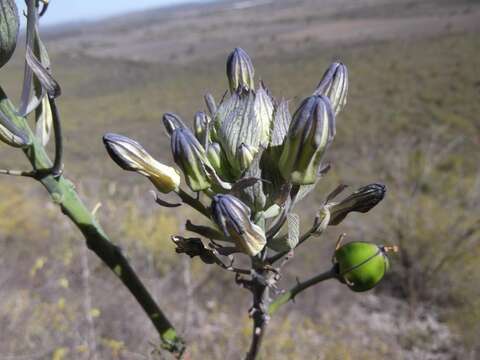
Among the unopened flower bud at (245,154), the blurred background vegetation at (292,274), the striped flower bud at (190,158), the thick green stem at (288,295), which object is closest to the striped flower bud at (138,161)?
the striped flower bud at (190,158)

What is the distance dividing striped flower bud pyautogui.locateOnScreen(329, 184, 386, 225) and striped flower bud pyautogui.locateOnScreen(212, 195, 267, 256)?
1.05 feet

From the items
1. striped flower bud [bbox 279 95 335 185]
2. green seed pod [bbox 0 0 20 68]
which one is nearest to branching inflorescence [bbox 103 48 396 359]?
striped flower bud [bbox 279 95 335 185]

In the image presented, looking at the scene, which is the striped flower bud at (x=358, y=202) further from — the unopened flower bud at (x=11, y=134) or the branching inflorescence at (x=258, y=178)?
the unopened flower bud at (x=11, y=134)

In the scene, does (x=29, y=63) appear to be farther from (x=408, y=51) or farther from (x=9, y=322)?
(x=408, y=51)

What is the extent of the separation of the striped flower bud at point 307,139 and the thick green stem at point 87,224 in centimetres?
63

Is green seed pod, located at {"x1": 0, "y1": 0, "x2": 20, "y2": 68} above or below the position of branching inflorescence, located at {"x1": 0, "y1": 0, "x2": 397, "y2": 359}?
Answer: above

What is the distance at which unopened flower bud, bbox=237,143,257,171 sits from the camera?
62.7 inches

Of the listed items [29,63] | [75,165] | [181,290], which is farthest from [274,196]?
[75,165]

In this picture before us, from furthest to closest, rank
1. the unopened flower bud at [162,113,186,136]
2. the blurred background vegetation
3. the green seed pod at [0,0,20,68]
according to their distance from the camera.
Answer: the blurred background vegetation
the unopened flower bud at [162,113,186,136]
the green seed pod at [0,0,20,68]

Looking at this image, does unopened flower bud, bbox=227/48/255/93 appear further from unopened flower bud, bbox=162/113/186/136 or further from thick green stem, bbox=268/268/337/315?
thick green stem, bbox=268/268/337/315

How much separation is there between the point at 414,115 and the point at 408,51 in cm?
1787

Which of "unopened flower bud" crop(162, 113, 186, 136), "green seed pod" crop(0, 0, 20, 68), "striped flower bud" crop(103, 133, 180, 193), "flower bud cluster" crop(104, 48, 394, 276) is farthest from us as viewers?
"unopened flower bud" crop(162, 113, 186, 136)

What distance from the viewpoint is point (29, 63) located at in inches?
53.9

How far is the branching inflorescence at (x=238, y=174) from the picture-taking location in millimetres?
1483
